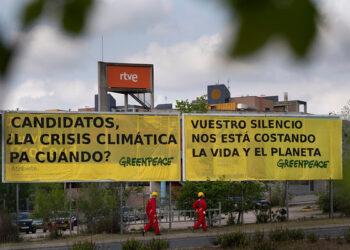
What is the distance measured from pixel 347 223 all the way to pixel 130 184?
8000 mm

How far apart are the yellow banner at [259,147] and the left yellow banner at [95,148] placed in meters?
0.82

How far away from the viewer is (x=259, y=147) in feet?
65.4

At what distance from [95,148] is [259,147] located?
599 centimetres

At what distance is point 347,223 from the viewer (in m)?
19.8

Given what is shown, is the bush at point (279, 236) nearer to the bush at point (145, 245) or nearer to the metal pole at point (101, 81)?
the bush at point (145, 245)

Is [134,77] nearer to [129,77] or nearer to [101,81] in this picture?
[129,77]

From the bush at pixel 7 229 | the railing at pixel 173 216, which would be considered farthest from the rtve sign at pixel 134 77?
the bush at pixel 7 229

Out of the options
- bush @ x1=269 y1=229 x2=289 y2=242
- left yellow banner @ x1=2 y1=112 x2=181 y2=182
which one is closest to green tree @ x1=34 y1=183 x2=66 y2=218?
left yellow banner @ x1=2 y1=112 x2=181 y2=182

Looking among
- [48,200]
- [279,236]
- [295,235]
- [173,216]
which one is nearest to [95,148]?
[48,200]

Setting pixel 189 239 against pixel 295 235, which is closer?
pixel 295 235

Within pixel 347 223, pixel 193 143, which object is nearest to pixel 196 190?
pixel 193 143

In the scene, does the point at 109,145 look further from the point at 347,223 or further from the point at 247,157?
the point at 347,223

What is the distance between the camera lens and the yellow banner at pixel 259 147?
19.4 meters

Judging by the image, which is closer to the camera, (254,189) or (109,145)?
(109,145)
